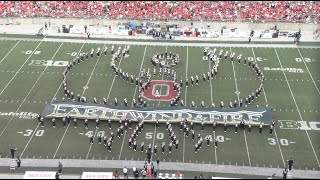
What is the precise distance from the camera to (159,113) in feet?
80.8

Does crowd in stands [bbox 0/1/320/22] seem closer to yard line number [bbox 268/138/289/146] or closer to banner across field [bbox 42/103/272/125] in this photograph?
banner across field [bbox 42/103/272/125]

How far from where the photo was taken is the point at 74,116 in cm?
2444

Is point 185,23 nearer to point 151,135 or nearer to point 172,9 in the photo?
point 172,9

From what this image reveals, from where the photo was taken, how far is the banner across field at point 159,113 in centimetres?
2422

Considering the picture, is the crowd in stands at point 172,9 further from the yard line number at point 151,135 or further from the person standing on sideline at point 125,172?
the person standing on sideline at point 125,172

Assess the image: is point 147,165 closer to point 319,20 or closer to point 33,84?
point 33,84

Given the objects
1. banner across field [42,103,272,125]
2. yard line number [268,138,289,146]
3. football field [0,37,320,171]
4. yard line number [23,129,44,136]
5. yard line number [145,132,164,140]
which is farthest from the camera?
banner across field [42,103,272,125]

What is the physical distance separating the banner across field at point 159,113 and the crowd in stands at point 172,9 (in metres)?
16.0

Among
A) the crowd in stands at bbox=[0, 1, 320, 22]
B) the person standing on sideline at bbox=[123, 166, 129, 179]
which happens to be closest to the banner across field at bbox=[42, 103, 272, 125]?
the person standing on sideline at bbox=[123, 166, 129, 179]

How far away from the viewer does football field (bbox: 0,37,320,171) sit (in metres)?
22.1

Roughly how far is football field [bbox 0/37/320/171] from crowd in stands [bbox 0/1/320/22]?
234 inches

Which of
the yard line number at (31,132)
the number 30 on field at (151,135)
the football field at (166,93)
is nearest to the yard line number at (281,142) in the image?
the football field at (166,93)

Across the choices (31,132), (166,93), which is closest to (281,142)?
(166,93)

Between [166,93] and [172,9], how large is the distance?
1556 centimetres
